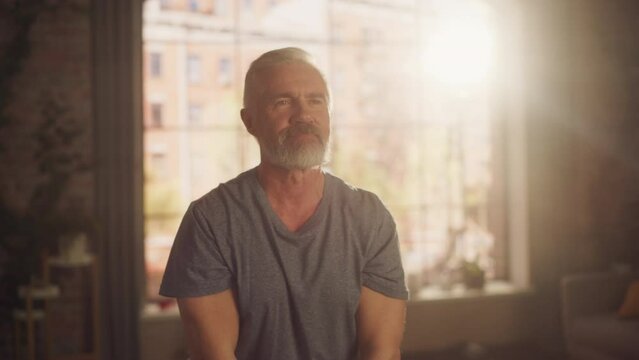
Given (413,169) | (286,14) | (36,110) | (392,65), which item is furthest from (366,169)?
(36,110)

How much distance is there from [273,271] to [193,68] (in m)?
2.91

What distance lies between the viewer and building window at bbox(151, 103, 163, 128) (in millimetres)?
4172

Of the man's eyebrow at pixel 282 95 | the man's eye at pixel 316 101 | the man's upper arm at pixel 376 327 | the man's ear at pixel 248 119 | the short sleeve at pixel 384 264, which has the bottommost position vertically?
the man's upper arm at pixel 376 327

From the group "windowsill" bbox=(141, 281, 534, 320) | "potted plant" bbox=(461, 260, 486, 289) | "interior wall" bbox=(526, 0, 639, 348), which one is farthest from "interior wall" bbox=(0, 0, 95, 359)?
"interior wall" bbox=(526, 0, 639, 348)

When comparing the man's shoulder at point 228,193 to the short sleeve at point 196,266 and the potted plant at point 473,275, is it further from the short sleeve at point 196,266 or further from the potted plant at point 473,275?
the potted plant at point 473,275

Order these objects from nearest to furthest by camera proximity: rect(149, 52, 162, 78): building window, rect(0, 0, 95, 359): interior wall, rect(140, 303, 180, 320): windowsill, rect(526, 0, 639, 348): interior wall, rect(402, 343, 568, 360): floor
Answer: rect(0, 0, 95, 359): interior wall → rect(140, 303, 180, 320): windowsill → rect(149, 52, 162, 78): building window → rect(402, 343, 568, 360): floor → rect(526, 0, 639, 348): interior wall

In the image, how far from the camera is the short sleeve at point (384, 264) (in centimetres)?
160

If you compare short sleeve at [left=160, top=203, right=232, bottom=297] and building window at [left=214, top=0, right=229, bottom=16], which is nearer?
short sleeve at [left=160, top=203, right=232, bottom=297]

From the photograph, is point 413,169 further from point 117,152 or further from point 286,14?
point 117,152

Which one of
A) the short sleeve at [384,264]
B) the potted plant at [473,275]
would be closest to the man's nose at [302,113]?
the short sleeve at [384,264]

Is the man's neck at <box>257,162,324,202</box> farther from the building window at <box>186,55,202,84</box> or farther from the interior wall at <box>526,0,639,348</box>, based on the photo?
the interior wall at <box>526,0,639,348</box>

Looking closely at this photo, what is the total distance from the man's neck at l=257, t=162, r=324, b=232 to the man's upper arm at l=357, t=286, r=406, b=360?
Answer: 0.22 metres

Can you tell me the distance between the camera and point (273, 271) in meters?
1.50

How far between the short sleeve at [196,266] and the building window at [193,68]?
110 inches
